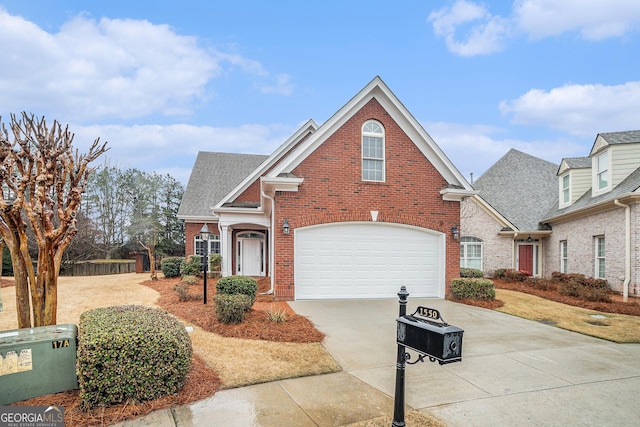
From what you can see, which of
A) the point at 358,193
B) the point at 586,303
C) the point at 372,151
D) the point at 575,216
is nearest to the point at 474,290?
the point at 586,303

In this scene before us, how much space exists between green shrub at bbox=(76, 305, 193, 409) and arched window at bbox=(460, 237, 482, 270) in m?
16.9

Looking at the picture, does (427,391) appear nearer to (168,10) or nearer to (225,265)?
(168,10)

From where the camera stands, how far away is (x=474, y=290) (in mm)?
11117

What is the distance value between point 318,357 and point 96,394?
9.78 feet

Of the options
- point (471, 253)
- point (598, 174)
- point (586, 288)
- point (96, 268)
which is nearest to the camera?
point (586, 288)

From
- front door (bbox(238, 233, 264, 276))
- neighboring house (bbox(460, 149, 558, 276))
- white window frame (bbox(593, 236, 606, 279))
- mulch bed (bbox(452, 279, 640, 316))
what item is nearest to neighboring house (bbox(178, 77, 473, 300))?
mulch bed (bbox(452, 279, 640, 316))

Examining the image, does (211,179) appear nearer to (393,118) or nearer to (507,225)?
(393,118)

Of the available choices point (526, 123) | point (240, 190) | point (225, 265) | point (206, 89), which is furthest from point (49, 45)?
point (526, 123)

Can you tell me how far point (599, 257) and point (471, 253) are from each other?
17.9 ft

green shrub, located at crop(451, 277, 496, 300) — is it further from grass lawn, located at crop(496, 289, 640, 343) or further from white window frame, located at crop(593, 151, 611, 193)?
Result: white window frame, located at crop(593, 151, 611, 193)

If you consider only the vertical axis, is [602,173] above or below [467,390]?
above

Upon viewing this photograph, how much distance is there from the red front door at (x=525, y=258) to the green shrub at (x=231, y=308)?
16.7 m

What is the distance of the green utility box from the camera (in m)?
3.76

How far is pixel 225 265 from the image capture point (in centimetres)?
1647
